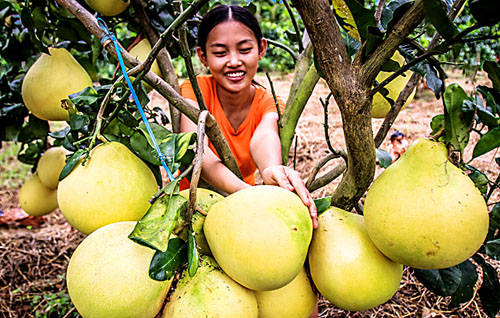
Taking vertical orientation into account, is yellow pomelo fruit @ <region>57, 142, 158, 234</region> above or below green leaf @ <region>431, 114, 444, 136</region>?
below

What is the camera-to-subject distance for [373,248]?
0.92 metres

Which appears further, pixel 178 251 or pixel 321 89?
pixel 321 89

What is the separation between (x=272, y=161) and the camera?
147 centimetres

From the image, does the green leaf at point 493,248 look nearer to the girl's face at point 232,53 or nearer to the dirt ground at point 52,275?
the dirt ground at point 52,275

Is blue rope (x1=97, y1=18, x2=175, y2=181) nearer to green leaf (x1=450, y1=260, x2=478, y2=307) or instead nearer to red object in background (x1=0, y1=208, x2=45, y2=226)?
green leaf (x1=450, y1=260, x2=478, y2=307)

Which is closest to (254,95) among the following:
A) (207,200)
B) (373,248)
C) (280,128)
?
(280,128)

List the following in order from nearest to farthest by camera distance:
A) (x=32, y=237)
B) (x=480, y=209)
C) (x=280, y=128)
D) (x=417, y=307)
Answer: (x=480, y=209), (x=280, y=128), (x=417, y=307), (x=32, y=237)

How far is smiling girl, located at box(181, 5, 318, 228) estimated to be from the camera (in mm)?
1380

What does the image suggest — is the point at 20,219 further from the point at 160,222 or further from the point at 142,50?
the point at 160,222

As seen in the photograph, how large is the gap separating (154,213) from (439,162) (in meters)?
0.61

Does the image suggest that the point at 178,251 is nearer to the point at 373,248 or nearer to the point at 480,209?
the point at 373,248

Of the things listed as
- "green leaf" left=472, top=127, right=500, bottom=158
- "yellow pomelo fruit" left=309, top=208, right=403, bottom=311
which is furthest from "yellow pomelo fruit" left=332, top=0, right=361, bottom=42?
"yellow pomelo fruit" left=309, top=208, right=403, bottom=311

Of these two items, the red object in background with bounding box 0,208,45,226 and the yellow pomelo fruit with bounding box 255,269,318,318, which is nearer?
the yellow pomelo fruit with bounding box 255,269,318,318

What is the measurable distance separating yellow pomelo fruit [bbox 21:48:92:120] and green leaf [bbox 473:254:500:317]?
1.37 metres
